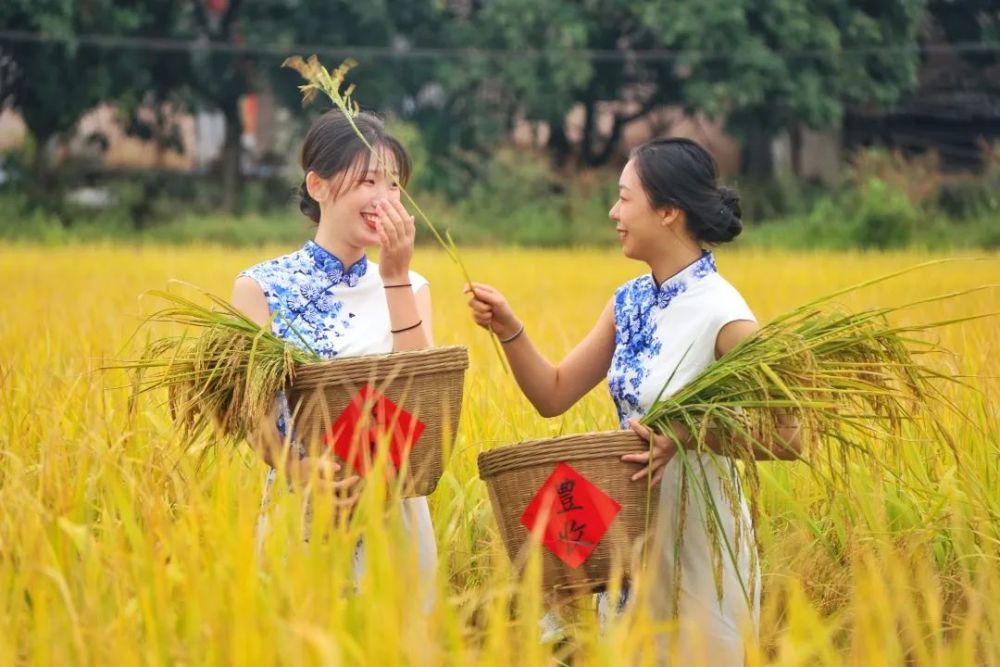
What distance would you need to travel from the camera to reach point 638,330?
2518 millimetres

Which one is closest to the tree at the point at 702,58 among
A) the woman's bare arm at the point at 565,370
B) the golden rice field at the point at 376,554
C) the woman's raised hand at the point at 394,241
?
the golden rice field at the point at 376,554

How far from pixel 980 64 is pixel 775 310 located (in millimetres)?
13310

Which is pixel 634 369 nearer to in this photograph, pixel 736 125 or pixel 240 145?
pixel 736 125

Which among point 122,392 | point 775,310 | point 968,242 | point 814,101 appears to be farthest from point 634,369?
point 814,101

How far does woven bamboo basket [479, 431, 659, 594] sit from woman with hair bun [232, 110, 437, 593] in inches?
8.5

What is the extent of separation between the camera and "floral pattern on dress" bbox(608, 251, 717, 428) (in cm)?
246

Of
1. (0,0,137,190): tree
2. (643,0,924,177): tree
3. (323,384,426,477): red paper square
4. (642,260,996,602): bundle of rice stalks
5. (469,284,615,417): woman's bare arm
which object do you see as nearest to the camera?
(323,384,426,477): red paper square

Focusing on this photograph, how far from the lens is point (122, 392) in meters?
3.54

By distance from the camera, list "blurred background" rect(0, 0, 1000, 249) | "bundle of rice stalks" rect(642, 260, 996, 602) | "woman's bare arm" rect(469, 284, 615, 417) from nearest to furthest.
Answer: "bundle of rice stalks" rect(642, 260, 996, 602)
"woman's bare arm" rect(469, 284, 615, 417)
"blurred background" rect(0, 0, 1000, 249)

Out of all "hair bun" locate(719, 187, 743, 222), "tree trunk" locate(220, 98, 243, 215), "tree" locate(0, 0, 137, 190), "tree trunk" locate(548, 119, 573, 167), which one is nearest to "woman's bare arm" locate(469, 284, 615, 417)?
"hair bun" locate(719, 187, 743, 222)

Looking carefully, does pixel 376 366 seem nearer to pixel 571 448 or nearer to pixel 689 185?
pixel 571 448

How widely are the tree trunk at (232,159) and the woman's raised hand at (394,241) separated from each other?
674 inches

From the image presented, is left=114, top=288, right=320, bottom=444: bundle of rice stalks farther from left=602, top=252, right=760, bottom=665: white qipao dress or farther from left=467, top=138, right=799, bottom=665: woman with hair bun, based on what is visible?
left=602, top=252, right=760, bottom=665: white qipao dress

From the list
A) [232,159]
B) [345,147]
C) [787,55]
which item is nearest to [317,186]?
[345,147]
